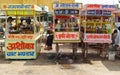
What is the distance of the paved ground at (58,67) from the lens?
39.5 feet

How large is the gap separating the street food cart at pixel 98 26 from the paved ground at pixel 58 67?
0.92 meters

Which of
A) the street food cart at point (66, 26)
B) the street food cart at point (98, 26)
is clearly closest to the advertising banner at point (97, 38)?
the street food cart at point (98, 26)

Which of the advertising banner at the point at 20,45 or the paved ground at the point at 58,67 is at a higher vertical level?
the advertising banner at the point at 20,45

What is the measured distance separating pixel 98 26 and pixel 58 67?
379 cm

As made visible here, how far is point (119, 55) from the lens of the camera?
16.0m

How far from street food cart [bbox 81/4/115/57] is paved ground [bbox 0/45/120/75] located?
92cm

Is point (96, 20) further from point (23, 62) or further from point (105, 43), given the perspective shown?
point (23, 62)

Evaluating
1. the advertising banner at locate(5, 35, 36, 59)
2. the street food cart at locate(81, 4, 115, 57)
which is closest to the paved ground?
the advertising banner at locate(5, 35, 36, 59)

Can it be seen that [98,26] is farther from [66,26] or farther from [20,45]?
[20,45]

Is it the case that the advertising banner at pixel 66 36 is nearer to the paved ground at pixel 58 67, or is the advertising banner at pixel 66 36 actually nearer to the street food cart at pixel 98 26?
the street food cart at pixel 98 26

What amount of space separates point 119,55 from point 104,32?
1.61 metres

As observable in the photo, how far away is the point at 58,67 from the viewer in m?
13.1

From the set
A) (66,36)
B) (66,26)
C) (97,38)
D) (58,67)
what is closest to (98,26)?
(97,38)

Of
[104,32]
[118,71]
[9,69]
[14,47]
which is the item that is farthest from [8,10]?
[118,71]
